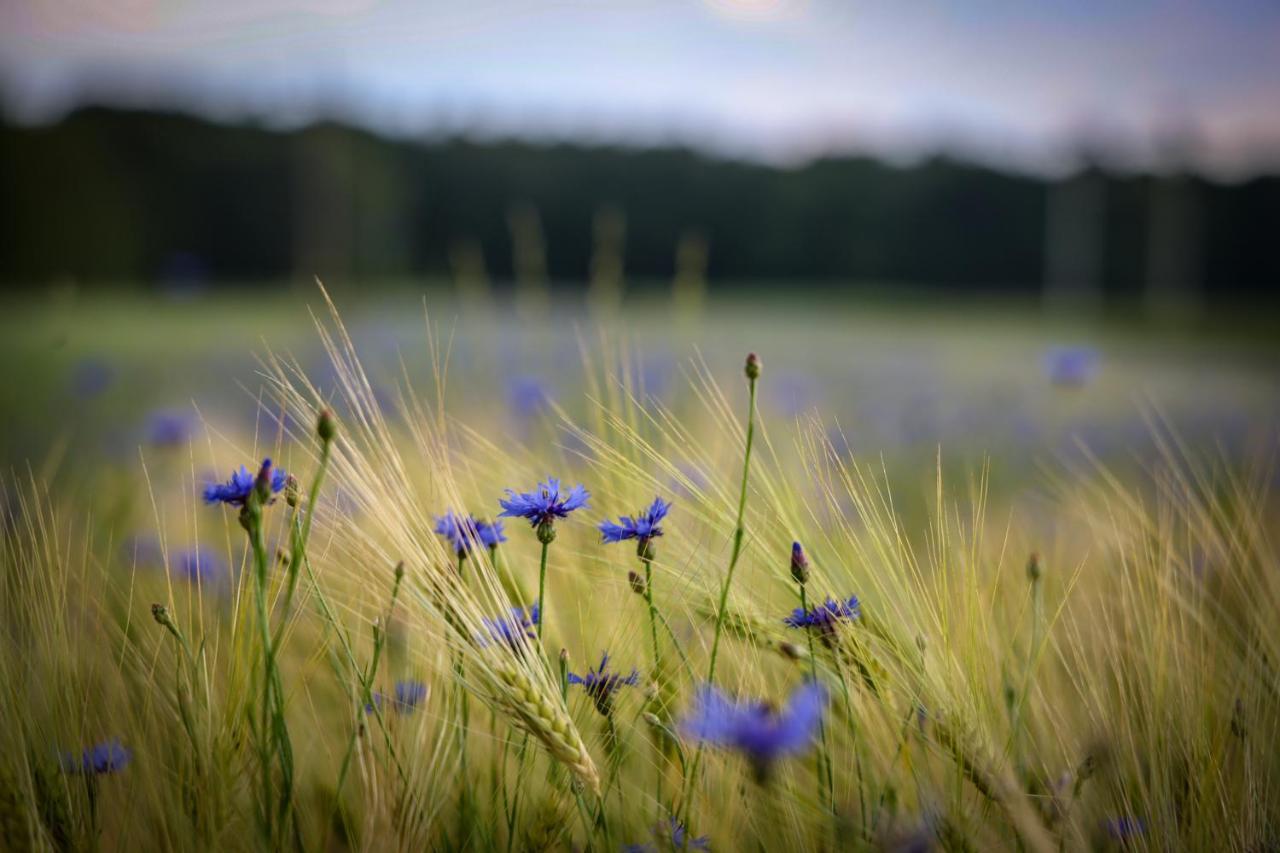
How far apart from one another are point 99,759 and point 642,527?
593 millimetres

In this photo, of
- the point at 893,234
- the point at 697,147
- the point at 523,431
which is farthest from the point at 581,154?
the point at 523,431

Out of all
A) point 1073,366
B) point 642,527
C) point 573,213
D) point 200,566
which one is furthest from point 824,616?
point 573,213

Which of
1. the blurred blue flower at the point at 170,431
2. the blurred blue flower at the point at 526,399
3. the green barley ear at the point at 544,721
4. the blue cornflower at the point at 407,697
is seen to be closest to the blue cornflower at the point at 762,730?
the green barley ear at the point at 544,721

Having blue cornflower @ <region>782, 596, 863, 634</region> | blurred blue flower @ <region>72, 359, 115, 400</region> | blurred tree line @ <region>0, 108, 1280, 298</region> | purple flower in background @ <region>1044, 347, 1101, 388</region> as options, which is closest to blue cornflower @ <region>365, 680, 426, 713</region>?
blue cornflower @ <region>782, 596, 863, 634</region>

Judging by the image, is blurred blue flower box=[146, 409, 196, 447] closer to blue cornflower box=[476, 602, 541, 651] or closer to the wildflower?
blue cornflower box=[476, 602, 541, 651]

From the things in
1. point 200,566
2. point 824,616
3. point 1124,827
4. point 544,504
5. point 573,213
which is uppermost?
point 573,213

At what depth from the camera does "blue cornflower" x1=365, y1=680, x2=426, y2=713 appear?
100cm

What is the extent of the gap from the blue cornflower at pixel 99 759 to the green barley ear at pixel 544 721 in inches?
16.1

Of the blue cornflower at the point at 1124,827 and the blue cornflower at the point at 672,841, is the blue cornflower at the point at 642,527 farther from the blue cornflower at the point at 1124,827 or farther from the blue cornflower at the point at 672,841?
the blue cornflower at the point at 1124,827

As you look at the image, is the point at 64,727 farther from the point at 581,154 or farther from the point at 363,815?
the point at 581,154

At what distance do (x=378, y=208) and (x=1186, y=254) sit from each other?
19987 mm

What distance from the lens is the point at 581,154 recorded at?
26344mm

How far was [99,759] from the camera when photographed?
0.91 meters

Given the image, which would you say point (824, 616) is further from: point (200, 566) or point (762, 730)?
point (200, 566)
